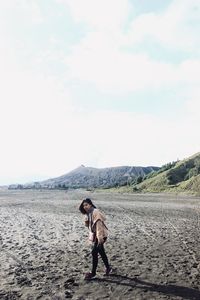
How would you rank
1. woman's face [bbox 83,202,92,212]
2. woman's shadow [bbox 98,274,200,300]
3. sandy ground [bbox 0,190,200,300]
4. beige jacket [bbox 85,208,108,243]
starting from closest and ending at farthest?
woman's shadow [bbox 98,274,200,300] < sandy ground [bbox 0,190,200,300] < beige jacket [bbox 85,208,108,243] < woman's face [bbox 83,202,92,212]

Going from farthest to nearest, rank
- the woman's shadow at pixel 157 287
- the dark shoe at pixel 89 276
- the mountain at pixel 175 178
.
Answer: the mountain at pixel 175 178 → the dark shoe at pixel 89 276 → the woman's shadow at pixel 157 287

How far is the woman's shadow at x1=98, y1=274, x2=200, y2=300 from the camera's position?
10.8 metres

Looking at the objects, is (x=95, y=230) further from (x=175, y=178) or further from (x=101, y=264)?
(x=175, y=178)

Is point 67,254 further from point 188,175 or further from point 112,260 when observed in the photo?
point 188,175

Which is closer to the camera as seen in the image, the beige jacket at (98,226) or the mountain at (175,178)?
the beige jacket at (98,226)

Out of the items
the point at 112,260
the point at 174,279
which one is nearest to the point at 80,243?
the point at 112,260

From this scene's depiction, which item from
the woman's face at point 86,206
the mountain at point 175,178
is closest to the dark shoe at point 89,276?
the woman's face at point 86,206

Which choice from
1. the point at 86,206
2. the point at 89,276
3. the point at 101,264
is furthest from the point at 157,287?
the point at 101,264

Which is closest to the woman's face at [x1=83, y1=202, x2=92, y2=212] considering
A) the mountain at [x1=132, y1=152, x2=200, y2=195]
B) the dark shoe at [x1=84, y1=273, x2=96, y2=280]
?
the dark shoe at [x1=84, y1=273, x2=96, y2=280]

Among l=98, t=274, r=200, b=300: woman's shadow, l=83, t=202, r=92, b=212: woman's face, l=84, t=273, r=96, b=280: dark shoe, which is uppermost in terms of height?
l=83, t=202, r=92, b=212: woman's face

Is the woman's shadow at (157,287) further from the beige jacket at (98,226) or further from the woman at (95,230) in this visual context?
the beige jacket at (98,226)

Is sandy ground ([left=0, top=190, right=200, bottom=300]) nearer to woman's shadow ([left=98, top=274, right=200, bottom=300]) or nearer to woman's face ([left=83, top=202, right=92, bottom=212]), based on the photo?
woman's shadow ([left=98, top=274, right=200, bottom=300])

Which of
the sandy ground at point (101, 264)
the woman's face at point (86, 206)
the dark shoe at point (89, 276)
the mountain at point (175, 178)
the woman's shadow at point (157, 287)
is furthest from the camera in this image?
the mountain at point (175, 178)

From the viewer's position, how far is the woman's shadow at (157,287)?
10.8 m
